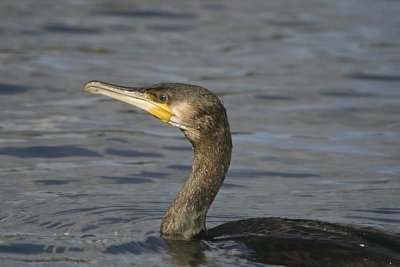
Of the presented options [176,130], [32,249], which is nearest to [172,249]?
[32,249]

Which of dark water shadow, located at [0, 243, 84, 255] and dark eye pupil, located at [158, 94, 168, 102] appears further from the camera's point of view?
dark eye pupil, located at [158, 94, 168, 102]

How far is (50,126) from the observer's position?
1375 centimetres

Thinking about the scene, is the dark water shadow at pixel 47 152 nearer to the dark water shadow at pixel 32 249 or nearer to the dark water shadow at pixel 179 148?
the dark water shadow at pixel 179 148

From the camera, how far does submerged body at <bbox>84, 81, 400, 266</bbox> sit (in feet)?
28.5

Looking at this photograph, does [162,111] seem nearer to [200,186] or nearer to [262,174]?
[200,186]

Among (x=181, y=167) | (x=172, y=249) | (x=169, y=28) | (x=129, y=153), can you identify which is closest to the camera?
(x=172, y=249)

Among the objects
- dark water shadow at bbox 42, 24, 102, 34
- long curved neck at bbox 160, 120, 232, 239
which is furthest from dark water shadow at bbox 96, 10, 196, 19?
long curved neck at bbox 160, 120, 232, 239

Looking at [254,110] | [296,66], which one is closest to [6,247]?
[254,110]

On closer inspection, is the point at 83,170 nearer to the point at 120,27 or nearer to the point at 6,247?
the point at 6,247

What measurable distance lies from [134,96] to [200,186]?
828mm

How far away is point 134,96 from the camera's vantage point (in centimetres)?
958

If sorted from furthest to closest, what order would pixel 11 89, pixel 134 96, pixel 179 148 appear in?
1. pixel 11 89
2. pixel 179 148
3. pixel 134 96

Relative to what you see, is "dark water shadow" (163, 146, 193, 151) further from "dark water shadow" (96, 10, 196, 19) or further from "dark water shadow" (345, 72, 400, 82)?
"dark water shadow" (96, 10, 196, 19)

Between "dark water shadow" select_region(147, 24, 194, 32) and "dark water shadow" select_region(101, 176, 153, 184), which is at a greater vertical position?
"dark water shadow" select_region(147, 24, 194, 32)
